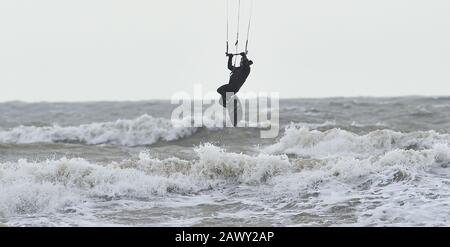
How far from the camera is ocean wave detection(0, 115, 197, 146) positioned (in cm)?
2409

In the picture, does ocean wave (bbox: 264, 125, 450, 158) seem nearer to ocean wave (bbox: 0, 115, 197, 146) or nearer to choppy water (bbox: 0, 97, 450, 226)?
choppy water (bbox: 0, 97, 450, 226)

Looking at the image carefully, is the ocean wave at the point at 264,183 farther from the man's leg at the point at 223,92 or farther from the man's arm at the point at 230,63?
the man's arm at the point at 230,63

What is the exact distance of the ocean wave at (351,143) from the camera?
56.1 feet

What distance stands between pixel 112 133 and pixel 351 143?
10.8 m

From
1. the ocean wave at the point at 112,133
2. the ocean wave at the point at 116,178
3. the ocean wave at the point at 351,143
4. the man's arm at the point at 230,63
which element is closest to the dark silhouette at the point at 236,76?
the man's arm at the point at 230,63

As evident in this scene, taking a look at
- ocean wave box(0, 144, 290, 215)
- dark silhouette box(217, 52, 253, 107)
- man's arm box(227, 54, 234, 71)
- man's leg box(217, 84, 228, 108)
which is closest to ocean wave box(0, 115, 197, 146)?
ocean wave box(0, 144, 290, 215)

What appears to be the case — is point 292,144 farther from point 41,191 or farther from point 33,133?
point 33,133

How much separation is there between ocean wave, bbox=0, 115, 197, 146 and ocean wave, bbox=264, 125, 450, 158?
6.21m

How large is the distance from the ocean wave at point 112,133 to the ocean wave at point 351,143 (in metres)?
6.21

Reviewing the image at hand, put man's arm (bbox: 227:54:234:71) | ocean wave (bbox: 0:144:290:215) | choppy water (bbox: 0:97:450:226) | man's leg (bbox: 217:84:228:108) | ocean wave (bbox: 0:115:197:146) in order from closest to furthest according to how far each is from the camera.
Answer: choppy water (bbox: 0:97:450:226) → ocean wave (bbox: 0:144:290:215) → man's arm (bbox: 227:54:234:71) → man's leg (bbox: 217:84:228:108) → ocean wave (bbox: 0:115:197:146)

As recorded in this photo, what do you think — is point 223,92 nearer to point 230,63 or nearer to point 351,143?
point 230,63

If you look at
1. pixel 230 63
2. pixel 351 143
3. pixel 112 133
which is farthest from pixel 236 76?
pixel 112 133
